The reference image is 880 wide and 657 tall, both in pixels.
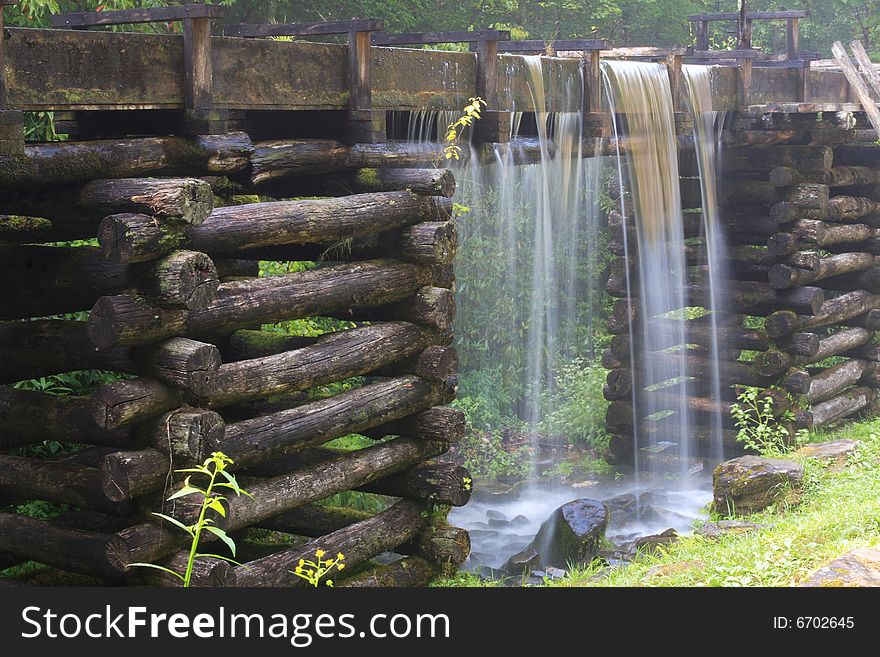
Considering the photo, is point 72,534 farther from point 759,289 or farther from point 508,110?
point 759,289

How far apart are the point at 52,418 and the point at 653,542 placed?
5.71 metres

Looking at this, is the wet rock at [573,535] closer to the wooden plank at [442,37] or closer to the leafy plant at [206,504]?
the wooden plank at [442,37]

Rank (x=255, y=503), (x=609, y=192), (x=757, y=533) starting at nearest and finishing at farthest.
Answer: (x=255, y=503) < (x=757, y=533) < (x=609, y=192)

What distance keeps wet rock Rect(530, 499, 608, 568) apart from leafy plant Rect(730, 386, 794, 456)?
2.19 m

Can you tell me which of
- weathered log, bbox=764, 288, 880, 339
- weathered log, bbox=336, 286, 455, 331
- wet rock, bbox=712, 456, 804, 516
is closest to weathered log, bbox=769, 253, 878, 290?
weathered log, bbox=764, 288, 880, 339

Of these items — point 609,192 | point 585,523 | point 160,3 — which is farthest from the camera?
point 609,192

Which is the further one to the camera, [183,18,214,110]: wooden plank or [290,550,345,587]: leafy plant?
[183,18,214,110]: wooden plank

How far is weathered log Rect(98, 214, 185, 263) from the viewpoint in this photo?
5.55m

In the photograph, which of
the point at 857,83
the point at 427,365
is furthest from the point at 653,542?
the point at 857,83

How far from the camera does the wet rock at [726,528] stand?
8844 mm

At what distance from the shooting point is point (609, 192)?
65.0ft

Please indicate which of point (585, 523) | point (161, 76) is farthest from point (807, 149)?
point (161, 76)

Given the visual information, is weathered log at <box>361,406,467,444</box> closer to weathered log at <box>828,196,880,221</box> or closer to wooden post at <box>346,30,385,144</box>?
wooden post at <box>346,30,385,144</box>

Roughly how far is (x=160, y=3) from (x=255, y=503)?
7319 millimetres
